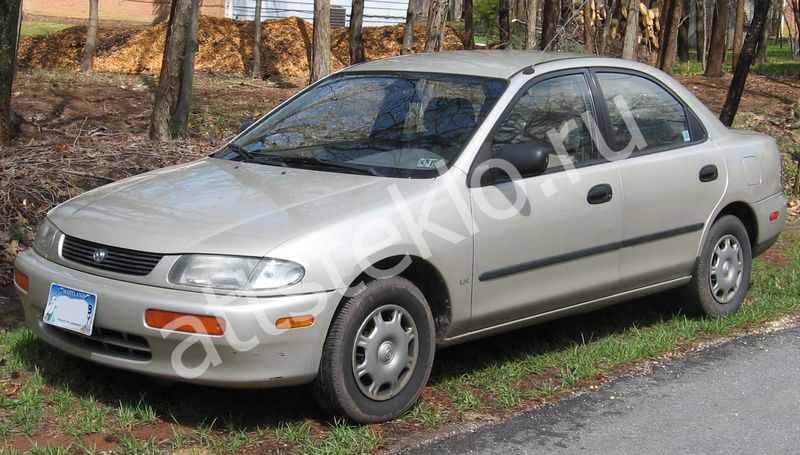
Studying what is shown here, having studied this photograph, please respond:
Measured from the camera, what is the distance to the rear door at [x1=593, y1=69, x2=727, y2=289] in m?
5.80

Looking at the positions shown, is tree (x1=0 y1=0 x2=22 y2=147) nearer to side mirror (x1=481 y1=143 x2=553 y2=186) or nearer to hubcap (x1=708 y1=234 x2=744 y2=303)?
side mirror (x1=481 y1=143 x2=553 y2=186)

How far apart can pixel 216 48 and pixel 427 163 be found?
52.5ft

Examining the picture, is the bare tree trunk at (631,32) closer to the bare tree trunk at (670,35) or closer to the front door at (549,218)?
the bare tree trunk at (670,35)

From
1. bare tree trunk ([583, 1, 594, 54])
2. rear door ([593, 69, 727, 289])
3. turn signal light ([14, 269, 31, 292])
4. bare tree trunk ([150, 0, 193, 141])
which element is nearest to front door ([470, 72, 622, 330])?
rear door ([593, 69, 727, 289])

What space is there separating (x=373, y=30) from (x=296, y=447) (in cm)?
1887

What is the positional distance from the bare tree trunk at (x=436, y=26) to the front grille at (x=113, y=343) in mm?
7188

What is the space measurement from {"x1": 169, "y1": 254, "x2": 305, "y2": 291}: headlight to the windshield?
0.99m

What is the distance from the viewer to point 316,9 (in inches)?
643

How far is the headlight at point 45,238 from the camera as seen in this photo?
4832 millimetres

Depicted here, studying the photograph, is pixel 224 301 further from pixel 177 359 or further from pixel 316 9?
pixel 316 9

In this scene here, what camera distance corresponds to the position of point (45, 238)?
4906 millimetres

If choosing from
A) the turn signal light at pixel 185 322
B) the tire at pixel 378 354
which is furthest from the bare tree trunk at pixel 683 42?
the turn signal light at pixel 185 322

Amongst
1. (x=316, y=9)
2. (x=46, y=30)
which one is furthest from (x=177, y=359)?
(x=46, y=30)

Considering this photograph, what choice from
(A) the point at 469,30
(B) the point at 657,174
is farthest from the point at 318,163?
(A) the point at 469,30
